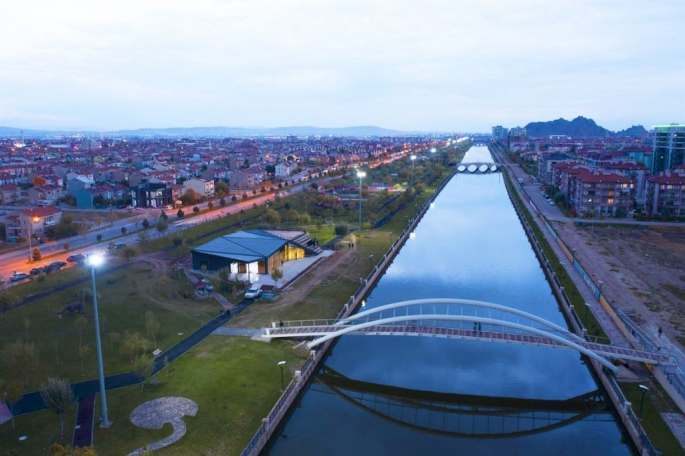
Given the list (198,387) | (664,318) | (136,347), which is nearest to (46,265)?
(136,347)

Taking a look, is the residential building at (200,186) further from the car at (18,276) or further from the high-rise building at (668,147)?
the high-rise building at (668,147)

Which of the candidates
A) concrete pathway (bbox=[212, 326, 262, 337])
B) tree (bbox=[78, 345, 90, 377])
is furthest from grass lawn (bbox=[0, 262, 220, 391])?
concrete pathway (bbox=[212, 326, 262, 337])

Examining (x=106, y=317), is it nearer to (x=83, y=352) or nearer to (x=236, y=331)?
(x=83, y=352)

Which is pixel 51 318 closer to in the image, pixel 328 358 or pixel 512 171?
pixel 328 358

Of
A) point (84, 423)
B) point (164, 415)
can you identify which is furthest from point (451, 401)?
point (84, 423)

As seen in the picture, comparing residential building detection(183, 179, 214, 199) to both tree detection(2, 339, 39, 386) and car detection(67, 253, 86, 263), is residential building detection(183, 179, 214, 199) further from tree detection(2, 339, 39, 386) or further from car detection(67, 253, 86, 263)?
tree detection(2, 339, 39, 386)

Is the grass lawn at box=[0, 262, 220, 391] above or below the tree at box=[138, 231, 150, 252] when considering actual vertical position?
below

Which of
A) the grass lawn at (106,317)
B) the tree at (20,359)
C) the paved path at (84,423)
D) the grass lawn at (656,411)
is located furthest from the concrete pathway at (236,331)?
the grass lawn at (656,411)
